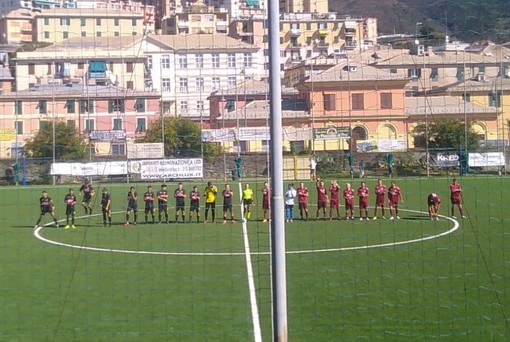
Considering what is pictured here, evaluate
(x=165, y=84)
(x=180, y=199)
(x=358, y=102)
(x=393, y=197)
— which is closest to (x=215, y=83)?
(x=165, y=84)

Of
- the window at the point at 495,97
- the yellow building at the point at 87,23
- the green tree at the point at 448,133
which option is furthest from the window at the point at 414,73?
the green tree at the point at 448,133

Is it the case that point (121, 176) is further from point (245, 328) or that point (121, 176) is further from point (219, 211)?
point (245, 328)

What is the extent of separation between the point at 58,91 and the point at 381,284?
516 cm

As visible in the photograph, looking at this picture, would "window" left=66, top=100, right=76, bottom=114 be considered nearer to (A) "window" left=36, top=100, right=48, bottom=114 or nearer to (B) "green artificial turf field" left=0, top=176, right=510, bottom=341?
(A) "window" left=36, top=100, right=48, bottom=114

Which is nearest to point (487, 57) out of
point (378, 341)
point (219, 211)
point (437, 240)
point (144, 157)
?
point (437, 240)

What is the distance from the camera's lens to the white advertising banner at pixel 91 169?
2620 centimetres

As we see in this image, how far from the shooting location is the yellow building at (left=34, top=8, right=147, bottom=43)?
9.20m

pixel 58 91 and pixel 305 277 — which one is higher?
pixel 58 91

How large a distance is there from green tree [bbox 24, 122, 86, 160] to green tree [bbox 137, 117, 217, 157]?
1812 mm

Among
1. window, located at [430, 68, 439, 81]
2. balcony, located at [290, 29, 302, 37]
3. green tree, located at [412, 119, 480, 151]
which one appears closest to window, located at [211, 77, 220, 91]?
balcony, located at [290, 29, 302, 37]

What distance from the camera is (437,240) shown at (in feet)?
47.8

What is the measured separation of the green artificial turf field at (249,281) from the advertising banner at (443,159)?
8.58 meters

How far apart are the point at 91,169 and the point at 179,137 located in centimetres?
478

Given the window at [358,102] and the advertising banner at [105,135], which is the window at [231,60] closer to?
the window at [358,102]
